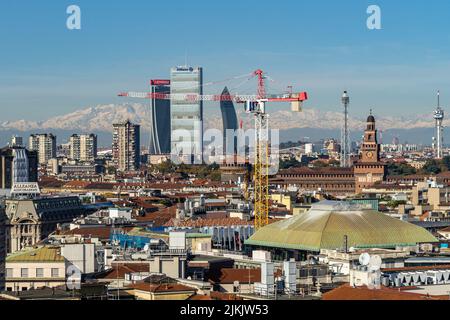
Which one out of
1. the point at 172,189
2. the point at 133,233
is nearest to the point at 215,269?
the point at 133,233

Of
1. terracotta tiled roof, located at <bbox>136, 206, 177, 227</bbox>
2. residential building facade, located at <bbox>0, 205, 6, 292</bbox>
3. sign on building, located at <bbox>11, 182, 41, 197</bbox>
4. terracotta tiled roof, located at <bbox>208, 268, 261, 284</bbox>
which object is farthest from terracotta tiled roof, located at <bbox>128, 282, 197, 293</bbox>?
sign on building, located at <bbox>11, 182, 41, 197</bbox>

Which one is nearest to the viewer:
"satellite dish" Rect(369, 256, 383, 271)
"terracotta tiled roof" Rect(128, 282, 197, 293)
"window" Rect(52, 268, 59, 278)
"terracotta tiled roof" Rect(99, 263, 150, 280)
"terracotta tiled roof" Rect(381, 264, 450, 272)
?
"terracotta tiled roof" Rect(128, 282, 197, 293)

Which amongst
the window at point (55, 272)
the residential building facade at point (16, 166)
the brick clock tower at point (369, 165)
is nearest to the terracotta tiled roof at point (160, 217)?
the window at point (55, 272)

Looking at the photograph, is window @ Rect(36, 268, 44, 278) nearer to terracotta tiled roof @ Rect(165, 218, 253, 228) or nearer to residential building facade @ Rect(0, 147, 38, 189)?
terracotta tiled roof @ Rect(165, 218, 253, 228)

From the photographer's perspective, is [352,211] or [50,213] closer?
[352,211]

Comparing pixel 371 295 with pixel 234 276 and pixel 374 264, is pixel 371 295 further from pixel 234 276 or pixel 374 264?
pixel 234 276
